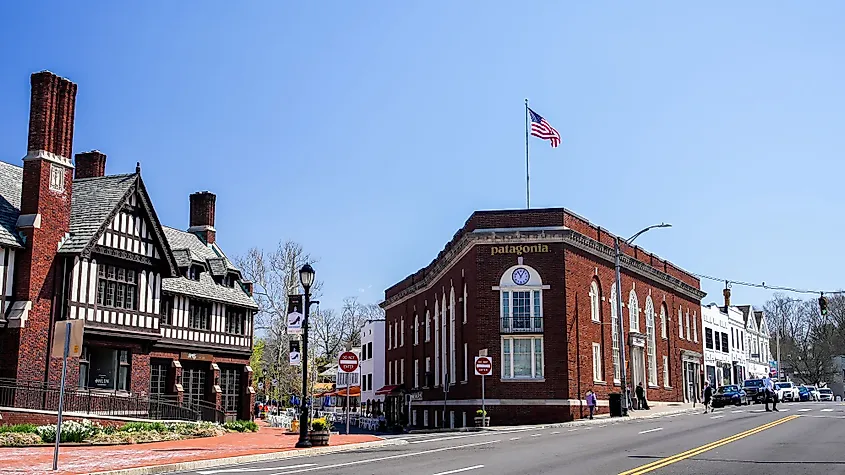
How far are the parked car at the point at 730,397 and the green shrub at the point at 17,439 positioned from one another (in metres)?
42.9

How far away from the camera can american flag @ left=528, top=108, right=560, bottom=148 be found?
43.5 meters


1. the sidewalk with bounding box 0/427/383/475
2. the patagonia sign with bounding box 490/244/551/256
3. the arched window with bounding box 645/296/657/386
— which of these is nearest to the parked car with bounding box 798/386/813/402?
the arched window with bounding box 645/296/657/386

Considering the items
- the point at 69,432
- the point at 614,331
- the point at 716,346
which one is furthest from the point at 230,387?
the point at 716,346

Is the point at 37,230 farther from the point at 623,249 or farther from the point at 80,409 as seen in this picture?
the point at 623,249

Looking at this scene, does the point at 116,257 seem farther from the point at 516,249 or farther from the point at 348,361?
the point at 516,249

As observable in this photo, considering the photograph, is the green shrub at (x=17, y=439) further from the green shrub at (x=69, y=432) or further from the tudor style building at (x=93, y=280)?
the tudor style building at (x=93, y=280)

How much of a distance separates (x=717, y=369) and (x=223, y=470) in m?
71.1

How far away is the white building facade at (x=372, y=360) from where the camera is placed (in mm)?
79000

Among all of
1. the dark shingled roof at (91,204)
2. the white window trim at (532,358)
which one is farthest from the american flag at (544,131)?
the dark shingled roof at (91,204)

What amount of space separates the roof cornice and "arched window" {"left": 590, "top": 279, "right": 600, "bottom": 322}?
70.0 inches

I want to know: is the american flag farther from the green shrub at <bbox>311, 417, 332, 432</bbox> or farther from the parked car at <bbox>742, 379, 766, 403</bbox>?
the parked car at <bbox>742, 379, 766, 403</bbox>

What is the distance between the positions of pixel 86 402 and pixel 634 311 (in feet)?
116

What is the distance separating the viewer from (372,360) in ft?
265

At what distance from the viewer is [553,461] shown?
1814 cm
